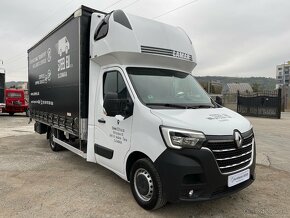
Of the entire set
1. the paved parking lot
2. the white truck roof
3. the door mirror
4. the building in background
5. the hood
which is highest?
the building in background

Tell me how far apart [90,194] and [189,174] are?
198 centimetres

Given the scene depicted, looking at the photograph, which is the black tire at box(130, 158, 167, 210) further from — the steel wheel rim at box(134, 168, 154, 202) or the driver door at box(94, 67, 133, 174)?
the driver door at box(94, 67, 133, 174)

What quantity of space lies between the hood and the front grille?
0.13 metres

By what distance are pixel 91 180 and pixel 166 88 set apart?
7.67 feet

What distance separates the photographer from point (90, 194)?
4703 mm

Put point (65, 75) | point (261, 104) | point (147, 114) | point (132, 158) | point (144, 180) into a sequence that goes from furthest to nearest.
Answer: point (261, 104) → point (65, 75) → point (132, 158) → point (144, 180) → point (147, 114)

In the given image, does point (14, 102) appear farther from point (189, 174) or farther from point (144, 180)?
point (189, 174)

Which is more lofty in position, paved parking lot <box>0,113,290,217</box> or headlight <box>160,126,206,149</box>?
headlight <box>160,126,206,149</box>

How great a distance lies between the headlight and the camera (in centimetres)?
353

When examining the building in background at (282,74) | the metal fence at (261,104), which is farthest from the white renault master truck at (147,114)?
the building in background at (282,74)

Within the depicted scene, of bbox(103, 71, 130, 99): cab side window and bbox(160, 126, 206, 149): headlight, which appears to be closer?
bbox(160, 126, 206, 149): headlight

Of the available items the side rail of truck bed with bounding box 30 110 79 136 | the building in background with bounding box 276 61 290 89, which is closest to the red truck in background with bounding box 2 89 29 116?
the side rail of truck bed with bounding box 30 110 79 136

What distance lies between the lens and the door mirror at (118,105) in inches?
164

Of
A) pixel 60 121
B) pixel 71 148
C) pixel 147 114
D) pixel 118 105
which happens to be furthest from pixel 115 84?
pixel 60 121
